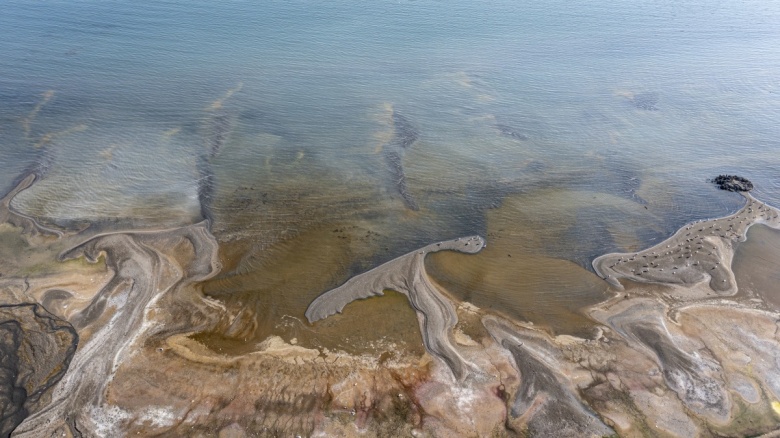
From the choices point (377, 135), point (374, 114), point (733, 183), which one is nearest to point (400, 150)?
point (377, 135)

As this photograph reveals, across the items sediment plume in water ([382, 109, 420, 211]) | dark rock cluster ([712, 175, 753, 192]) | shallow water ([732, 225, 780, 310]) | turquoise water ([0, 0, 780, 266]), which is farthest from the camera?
dark rock cluster ([712, 175, 753, 192])

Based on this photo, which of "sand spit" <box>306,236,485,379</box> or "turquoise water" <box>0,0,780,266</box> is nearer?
"sand spit" <box>306,236,485,379</box>

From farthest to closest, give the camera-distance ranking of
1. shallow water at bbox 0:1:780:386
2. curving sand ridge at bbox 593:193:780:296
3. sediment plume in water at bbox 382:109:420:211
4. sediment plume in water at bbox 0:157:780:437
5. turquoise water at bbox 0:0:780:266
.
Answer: sediment plume in water at bbox 382:109:420:211 → turquoise water at bbox 0:0:780:266 → shallow water at bbox 0:1:780:386 → curving sand ridge at bbox 593:193:780:296 → sediment plume in water at bbox 0:157:780:437

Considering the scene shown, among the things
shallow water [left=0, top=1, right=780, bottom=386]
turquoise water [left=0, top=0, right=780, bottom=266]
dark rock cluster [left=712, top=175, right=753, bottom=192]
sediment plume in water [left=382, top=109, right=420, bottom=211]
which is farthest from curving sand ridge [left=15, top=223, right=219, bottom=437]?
dark rock cluster [left=712, top=175, right=753, bottom=192]

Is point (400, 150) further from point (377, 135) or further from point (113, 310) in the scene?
point (113, 310)

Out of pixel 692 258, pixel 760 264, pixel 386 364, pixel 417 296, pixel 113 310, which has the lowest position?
pixel 113 310

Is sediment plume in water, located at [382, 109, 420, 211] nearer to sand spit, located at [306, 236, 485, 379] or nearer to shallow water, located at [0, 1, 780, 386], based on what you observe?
shallow water, located at [0, 1, 780, 386]

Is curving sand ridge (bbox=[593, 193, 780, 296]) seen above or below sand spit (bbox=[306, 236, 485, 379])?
above
